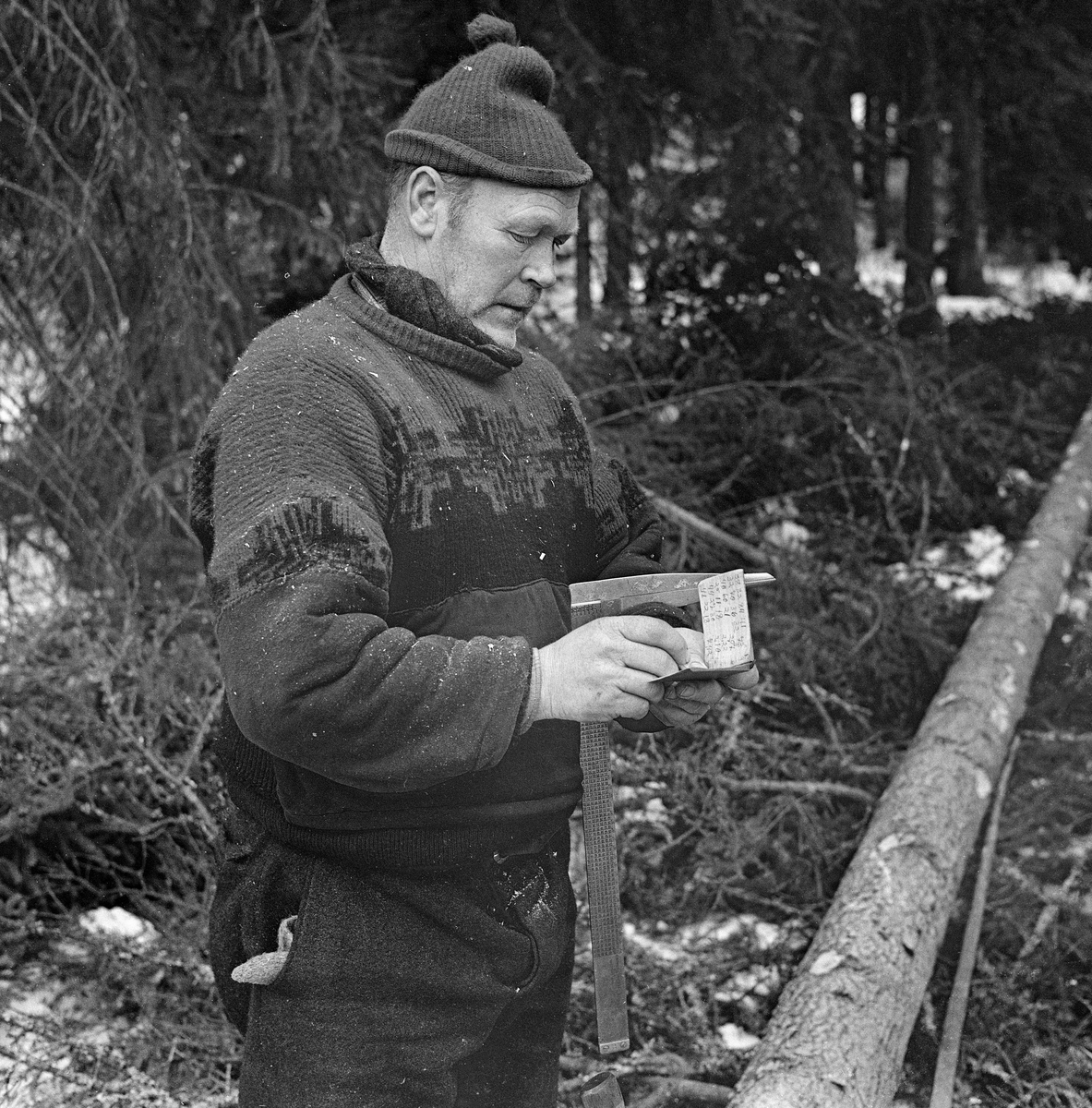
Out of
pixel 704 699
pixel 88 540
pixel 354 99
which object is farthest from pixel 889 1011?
pixel 354 99

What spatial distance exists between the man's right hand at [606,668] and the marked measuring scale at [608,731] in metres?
0.04

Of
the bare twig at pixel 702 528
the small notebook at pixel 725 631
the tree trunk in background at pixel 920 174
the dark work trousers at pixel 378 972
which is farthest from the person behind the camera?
the tree trunk in background at pixel 920 174

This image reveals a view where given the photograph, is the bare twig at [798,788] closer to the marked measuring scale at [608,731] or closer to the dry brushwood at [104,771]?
the dry brushwood at [104,771]

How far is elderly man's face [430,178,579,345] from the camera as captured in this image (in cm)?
178

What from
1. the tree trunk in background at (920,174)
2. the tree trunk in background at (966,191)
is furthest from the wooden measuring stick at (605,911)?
the tree trunk in background at (966,191)

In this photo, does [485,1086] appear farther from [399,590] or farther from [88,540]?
[88,540]

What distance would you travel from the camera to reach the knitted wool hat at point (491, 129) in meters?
1.75

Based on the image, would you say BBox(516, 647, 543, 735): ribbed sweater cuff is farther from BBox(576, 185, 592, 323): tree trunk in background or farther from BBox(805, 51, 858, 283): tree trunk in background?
BBox(805, 51, 858, 283): tree trunk in background

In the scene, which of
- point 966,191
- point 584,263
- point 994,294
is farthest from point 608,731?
point 994,294

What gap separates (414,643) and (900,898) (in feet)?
6.22

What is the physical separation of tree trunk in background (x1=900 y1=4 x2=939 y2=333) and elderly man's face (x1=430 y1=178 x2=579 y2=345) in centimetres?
525

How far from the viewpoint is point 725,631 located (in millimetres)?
1595

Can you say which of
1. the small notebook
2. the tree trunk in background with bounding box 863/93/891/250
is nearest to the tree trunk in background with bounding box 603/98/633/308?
the tree trunk in background with bounding box 863/93/891/250

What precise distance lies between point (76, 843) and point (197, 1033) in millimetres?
843
